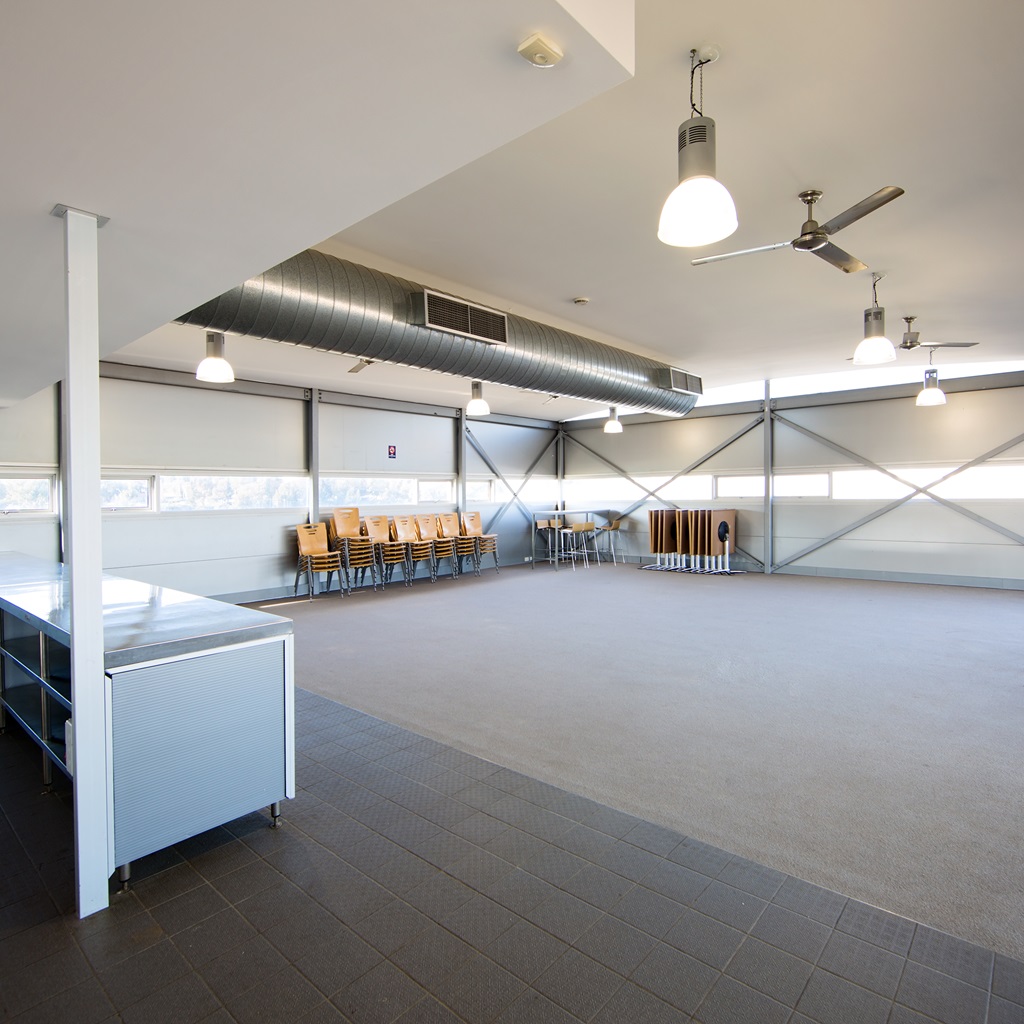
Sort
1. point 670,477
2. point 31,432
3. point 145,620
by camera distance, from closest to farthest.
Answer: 1. point 145,620
2. point 31,432
3. point 670,477

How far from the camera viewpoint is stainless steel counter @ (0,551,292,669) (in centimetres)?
219

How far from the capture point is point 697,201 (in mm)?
1947

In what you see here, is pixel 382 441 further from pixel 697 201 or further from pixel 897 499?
pixel 697 201

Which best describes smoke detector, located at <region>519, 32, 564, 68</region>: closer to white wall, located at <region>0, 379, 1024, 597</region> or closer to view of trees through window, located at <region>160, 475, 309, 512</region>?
white wall, located at <region>0, 379, 1024, 597</region>

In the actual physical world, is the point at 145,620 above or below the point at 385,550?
above

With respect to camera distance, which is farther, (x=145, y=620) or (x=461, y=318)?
(x=461, y=318)

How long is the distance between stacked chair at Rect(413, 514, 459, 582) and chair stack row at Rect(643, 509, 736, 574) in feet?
11.5

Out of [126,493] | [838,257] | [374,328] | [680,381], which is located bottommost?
[126,493]

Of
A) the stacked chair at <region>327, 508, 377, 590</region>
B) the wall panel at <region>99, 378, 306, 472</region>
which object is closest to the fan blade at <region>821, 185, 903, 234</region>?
the wall panel at <region>99, 378, 306, 472</region>

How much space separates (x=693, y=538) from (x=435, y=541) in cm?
438

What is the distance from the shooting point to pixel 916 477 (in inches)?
349

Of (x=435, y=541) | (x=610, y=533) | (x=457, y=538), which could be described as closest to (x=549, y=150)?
(x=435, y=541)

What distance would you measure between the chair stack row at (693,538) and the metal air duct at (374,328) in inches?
204

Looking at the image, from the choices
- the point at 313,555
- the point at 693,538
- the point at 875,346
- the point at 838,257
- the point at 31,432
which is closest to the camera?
the point at 838,257
